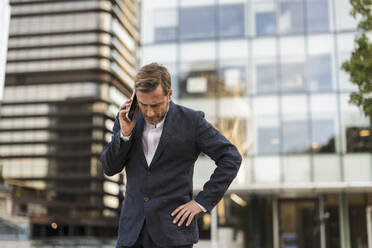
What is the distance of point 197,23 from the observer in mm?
22234

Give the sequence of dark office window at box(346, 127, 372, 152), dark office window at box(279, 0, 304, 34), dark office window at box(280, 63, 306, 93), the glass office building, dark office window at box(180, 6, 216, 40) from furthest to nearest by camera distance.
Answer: dark office window at box(180, 6, 216, 40) → dark office window at box(279, 0, 304, 34) → dark office window at box(280, 63, 306, 93) → the glass office building → dark office window at box(346, 127, 372, 152)

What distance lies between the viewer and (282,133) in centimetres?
2033

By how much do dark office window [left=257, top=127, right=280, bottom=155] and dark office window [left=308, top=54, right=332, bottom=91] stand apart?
2.39m

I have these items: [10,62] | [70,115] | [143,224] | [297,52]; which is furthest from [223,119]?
[10,62]

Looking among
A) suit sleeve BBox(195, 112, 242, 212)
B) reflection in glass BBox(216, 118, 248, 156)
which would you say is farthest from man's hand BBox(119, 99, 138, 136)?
reflection in glass BBox(216, 118, 248, 156)

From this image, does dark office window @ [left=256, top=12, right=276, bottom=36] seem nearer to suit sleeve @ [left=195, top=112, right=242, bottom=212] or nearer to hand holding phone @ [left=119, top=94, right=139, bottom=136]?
suit sleeve @ [left=195, top=112, right=242, bottom=212]

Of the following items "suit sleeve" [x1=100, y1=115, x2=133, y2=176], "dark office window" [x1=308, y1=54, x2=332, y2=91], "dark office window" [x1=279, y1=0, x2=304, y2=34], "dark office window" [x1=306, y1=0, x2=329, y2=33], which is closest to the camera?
"suit sleeve" [x1=100, y1=115, x2=133, y2=176]

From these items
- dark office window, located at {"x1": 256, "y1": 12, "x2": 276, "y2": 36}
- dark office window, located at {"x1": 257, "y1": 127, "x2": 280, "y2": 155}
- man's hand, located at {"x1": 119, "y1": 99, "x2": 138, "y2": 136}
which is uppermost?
dark office window, located at {"x1": 256, "y1": 12, "x2": 276, "y2": 36}

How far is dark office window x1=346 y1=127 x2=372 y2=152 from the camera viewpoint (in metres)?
19.8

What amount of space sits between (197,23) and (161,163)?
20.2 metres

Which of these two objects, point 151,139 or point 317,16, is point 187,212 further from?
point 317,16

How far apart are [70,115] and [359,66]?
3994 inches

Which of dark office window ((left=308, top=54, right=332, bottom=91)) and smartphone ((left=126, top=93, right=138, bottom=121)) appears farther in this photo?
dark office window ((left=308, top=54, right=332, bottom=91))

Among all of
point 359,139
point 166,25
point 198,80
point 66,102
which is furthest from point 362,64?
point 66,102
